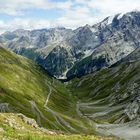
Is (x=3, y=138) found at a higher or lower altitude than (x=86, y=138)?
higher

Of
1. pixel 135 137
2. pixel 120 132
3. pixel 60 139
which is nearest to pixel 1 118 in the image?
pixel 60 139

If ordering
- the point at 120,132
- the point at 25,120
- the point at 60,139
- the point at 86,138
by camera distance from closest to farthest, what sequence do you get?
the point at 60,139 → the point at 86,138 → the point at 25,120 → the point at 120,132

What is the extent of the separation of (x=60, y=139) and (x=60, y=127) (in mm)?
159877

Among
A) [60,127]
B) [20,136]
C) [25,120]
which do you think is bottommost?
[60,127]

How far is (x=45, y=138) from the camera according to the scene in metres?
38.7

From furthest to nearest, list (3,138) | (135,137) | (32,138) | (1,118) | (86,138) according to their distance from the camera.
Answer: (135,137)
(1,118)
(86,138)
(32,138)
(3,138)

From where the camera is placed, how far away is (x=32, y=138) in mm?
35438

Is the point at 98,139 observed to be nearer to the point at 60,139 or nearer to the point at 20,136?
the point at 60,139

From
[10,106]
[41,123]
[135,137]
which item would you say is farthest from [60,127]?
[135,137]

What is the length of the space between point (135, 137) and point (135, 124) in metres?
29.4

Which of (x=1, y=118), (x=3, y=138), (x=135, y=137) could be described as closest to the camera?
(x=3, y=138)

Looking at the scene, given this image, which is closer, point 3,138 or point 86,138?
point 3,138

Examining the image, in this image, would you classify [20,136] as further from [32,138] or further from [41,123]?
[41,123]

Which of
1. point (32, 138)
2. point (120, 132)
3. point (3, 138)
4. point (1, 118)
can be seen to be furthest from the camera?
point (120, 132)
